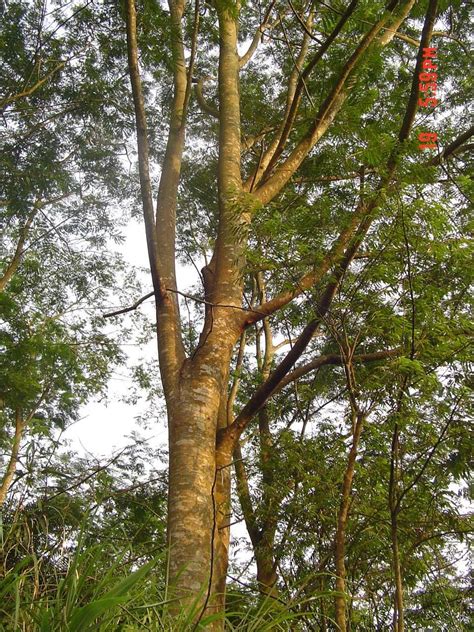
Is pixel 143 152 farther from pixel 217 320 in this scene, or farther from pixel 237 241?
pixel 217 320

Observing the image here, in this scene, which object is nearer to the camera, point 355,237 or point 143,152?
point 355,237

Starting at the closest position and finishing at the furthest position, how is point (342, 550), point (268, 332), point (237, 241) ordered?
point (342, 550) < point (237, 241) < point (268, 332)

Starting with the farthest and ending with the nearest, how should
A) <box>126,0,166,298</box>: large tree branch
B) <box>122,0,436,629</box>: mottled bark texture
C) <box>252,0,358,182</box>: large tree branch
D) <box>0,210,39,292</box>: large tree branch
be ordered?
<box>0,210,39,292</box>: large tree branch
<box>126,0,166,298</box>: large tree branch
<box>252,0,358,182</box>: large tree branch
<box>122,0,436,629</box>: mottled bark texture

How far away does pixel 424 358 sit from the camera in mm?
2881

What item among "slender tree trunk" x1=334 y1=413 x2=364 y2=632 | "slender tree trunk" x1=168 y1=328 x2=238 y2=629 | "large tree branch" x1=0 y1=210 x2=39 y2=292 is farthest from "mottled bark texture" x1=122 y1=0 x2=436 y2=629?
"large tree branch" x1=0 y1=210 x2=39 y2=292

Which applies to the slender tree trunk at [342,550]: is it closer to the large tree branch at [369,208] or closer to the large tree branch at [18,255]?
the large tree branch at [369,208]

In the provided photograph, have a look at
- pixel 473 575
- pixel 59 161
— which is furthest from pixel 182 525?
pixel 59 161

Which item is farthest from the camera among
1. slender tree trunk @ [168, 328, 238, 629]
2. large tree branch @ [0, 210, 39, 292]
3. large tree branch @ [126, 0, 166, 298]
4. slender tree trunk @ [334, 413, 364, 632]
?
large tree branch @ [0, 210, 39, 292]

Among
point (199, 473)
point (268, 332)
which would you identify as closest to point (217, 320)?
point (199, 473)

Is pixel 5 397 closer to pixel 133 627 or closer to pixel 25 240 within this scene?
pixel 25 240

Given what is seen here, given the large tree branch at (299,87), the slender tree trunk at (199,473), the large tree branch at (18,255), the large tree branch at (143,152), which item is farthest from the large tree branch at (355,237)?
the large tree branch at (18,255)

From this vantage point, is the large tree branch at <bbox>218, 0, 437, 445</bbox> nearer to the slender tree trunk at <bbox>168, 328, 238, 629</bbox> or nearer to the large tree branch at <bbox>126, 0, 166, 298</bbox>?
the slender tree trunk at <bbox>168, 328, 238, 629</bbox>

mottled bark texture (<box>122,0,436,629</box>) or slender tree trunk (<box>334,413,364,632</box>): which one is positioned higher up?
mottled bark texture (<box>122,0,436,629</box>)

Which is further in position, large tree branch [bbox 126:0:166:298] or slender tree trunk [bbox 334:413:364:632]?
large tree branch [bbox 126:0:166:298]
